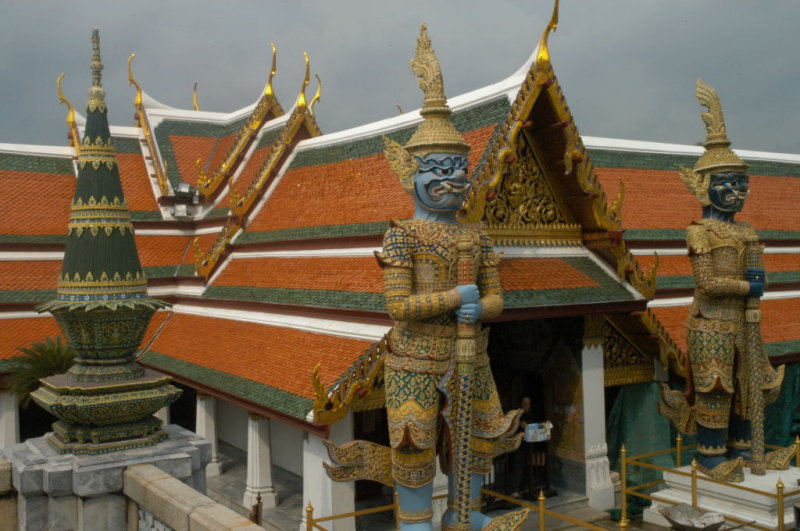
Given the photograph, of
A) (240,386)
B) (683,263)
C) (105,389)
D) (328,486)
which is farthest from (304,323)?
(683,263)

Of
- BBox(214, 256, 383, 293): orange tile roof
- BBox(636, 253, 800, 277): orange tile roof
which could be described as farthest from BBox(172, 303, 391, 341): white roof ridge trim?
BBox(636, 253, 800, 277): orange tile roof

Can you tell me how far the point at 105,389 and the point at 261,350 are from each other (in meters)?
5.55

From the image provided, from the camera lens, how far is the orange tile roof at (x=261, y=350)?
988 centimetres

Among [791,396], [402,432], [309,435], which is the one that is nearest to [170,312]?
[309,435]

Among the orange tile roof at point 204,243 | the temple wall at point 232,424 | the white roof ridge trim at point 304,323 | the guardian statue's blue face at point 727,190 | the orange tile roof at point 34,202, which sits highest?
the orange tile roof at point 34,202

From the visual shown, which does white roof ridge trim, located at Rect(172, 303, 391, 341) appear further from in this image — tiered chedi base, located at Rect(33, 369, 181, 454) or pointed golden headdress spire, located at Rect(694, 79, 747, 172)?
pointed golden headdress spire, located at Rect(694, 79, 747, 172)

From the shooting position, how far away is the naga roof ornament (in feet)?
32.0

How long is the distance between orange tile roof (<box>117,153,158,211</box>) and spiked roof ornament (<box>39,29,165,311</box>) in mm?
11793

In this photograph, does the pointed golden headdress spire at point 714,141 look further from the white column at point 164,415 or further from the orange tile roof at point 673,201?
the white column at point 164,415

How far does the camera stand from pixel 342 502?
9336mm

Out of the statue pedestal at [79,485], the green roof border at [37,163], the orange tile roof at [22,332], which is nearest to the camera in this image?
the statue pedestal at [79,485]

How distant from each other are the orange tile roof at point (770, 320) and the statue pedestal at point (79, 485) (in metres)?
9.04

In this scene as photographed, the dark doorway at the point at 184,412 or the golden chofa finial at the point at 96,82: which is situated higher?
the golden chofa finial at the point at 96,82

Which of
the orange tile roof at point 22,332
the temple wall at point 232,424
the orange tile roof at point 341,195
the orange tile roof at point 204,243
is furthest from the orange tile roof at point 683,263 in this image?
the orange tile roof at point 22,332
